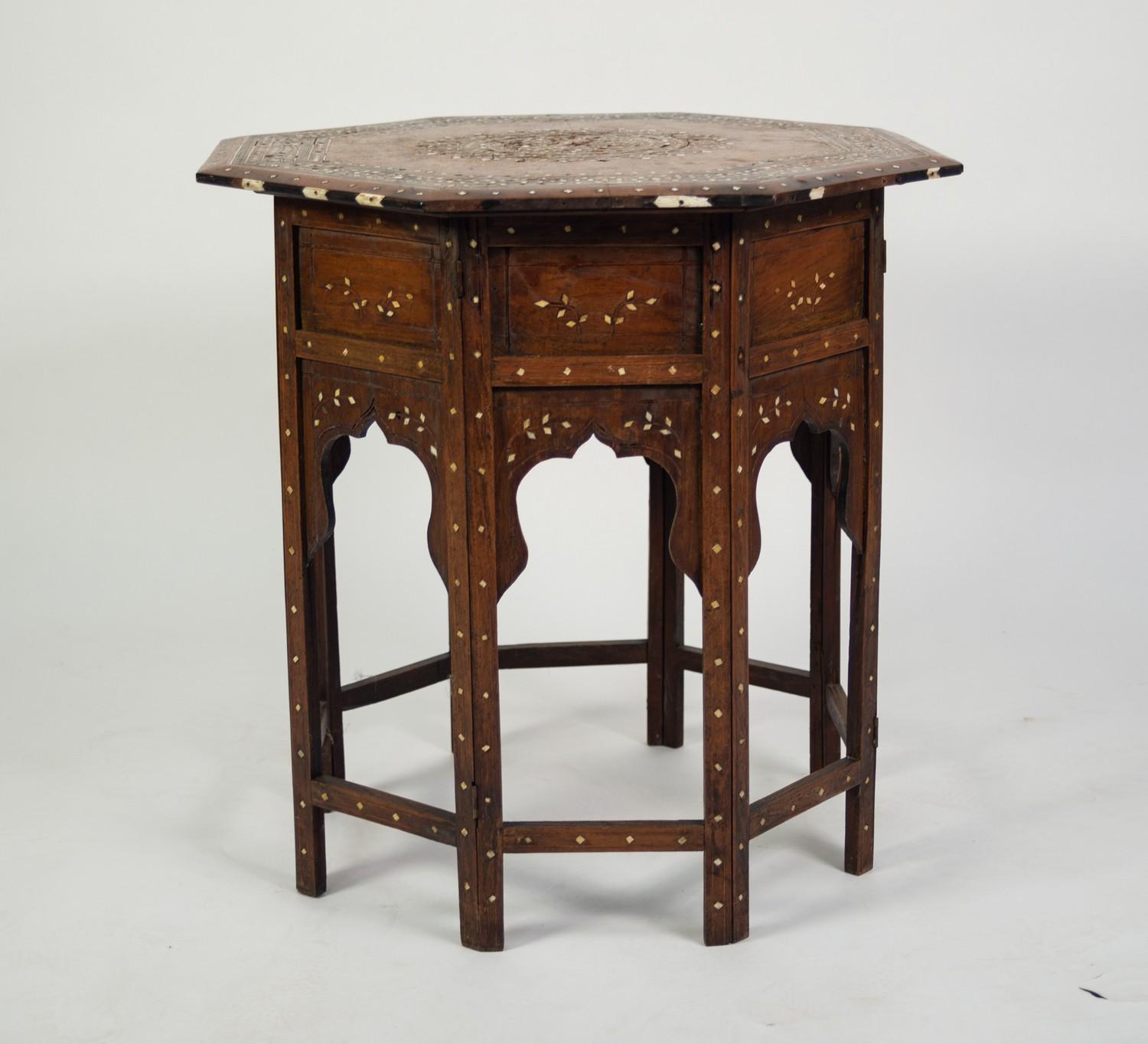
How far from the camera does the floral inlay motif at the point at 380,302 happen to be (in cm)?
394

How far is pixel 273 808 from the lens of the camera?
4.95m

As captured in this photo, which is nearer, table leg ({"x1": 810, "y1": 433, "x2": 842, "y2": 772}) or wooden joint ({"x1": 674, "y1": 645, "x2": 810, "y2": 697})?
table leg ({"x1": 810, "y1": 433, "x2": 842, "y2": 772})

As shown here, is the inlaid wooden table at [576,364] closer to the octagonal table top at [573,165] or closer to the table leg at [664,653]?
the octagonal table top at [573,165]

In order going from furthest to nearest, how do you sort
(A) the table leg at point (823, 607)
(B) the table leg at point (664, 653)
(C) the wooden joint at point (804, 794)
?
1. (B) the table leg at point (664, 653)
2. (A) the table leg at point (823, 607)
3. (C) the wooden joint at point (804, 794)

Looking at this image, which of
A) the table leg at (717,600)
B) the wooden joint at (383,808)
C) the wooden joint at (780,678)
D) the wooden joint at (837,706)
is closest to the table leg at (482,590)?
the wooden joint at (383,808)

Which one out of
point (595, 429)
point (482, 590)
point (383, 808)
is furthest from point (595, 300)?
point (383, 808)

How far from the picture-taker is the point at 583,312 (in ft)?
12.5

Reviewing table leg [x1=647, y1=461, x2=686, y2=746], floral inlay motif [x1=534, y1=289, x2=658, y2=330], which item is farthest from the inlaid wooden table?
table leg [x1=647, y1=461, x2=686, y2=746]

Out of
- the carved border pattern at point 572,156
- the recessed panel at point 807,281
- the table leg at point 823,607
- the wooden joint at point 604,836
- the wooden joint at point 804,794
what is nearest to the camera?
the carved border pattern at point 572,156

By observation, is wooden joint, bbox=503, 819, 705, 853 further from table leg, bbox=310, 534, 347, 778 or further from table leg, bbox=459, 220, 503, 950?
table leg, bbox=310, 534, 347, 778

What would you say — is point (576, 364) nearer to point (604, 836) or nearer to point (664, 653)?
point (604, 836)

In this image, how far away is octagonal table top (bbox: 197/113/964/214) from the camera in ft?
12.0

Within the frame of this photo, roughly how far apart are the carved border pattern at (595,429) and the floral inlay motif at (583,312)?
0.14 metres

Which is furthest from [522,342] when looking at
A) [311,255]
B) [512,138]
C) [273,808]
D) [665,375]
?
[273,808]
